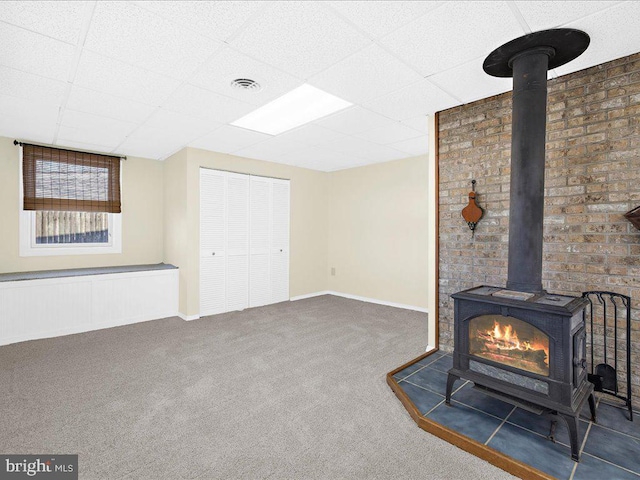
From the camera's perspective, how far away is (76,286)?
4.07 m

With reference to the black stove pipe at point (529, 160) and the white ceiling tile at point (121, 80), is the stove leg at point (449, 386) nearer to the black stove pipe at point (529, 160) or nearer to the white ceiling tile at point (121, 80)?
the black stove pipe at point (529, 160)

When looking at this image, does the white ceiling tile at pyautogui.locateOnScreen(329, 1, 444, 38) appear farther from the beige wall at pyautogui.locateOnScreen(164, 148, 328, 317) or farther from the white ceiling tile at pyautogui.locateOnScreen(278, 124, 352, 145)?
the beige wall at pyautogui.locateOnScreen(164, 148, 328, 317)

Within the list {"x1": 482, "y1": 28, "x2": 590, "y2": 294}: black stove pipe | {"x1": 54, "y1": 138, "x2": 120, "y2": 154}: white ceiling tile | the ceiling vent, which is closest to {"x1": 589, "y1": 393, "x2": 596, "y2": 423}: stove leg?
{"x1": 482, "y1": 28, "x2": 590, "y2": 294}: black stove pipe

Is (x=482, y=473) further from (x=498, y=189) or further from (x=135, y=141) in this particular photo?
(x=135, y=141)

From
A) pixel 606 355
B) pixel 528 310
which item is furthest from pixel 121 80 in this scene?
pixel 606 355

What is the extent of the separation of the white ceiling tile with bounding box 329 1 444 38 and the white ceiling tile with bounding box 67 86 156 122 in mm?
2159

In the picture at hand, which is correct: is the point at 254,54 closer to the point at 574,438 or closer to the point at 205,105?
the point at 205,105

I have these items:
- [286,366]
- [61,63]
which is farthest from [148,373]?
[61,63]

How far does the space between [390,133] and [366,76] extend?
1.51 m

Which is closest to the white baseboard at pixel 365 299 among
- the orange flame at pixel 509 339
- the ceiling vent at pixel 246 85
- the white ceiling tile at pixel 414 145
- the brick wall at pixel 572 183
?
the brick wall at pixel 572 183

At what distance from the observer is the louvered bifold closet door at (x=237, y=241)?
16.6 feet

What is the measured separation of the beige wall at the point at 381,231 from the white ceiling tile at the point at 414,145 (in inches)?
12.9

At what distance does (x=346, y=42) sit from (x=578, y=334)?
7.44 feet

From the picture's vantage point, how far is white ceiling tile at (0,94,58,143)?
2.98 m
